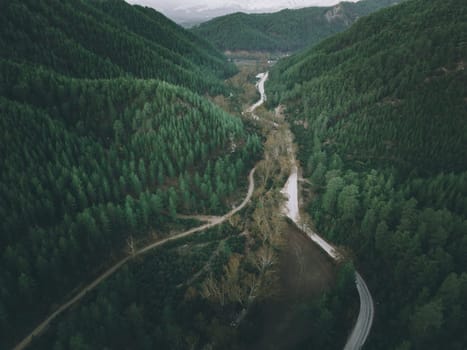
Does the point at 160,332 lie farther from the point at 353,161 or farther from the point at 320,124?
the point at 320,124

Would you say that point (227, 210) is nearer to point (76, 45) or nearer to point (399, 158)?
point (399, 158)

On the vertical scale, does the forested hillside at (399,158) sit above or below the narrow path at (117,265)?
above

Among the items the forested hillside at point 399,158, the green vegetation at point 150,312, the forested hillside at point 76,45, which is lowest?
the green vegetation at point 150,312

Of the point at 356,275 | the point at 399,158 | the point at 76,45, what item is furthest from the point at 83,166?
the point at 399,158

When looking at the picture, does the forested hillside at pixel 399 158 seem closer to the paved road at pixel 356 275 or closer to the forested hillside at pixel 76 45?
the paved road at pixel 356 275

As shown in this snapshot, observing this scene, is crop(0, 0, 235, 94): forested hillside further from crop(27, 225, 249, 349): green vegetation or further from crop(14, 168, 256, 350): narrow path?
crop(27, 225, 249, 349): green vegetation

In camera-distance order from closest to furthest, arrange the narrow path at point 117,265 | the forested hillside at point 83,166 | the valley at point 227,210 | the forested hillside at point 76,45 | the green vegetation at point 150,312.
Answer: the green vegetation at point 150,312
the valley at point 227,210
the narrow path at point 117,265
the forested hillside at point 83,166
the forested hillside at point 76,45

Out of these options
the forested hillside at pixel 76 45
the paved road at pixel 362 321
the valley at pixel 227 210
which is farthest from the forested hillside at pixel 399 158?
the forested hillside at pixel 76 45
